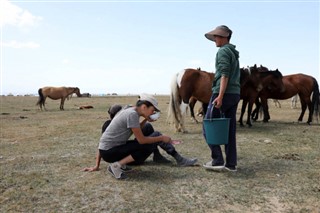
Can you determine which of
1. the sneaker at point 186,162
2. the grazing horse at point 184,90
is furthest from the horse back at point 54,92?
the sneaker at point 186,162

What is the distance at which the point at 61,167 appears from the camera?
4.78 meters

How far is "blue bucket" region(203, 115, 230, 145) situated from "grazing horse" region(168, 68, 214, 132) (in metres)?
4.02

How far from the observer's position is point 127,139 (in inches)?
163

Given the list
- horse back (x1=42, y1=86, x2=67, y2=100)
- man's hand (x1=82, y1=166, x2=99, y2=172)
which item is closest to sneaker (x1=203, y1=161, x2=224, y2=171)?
man's hand (x1=82, y1=166, x2=99, y2=172)

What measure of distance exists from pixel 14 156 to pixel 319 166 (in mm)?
5015

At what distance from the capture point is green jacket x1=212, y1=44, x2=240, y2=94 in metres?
4.13

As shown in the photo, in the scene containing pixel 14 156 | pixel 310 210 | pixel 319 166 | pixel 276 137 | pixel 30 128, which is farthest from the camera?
pixel 30 128

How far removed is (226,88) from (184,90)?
4.11 metres

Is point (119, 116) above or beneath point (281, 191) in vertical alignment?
above

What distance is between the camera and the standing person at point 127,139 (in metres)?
3.94

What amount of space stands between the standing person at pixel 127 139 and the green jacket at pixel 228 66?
97 centimetres

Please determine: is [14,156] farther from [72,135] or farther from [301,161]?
[301,161]

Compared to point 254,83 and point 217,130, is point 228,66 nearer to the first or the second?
point 217,130

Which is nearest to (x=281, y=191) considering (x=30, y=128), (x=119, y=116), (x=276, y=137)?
(x=119, y=116)
